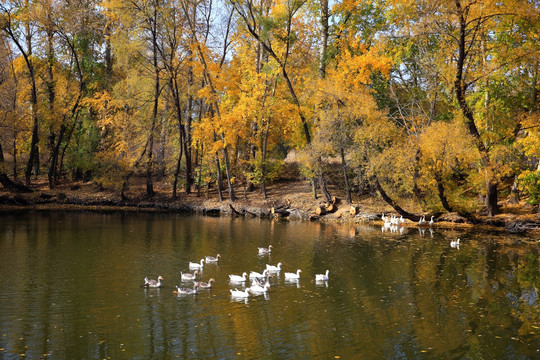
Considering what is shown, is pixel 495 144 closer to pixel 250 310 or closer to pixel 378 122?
pixel 378 122

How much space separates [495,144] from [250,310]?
74.1ft

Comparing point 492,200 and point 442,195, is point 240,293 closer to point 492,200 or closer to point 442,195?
point 442,195

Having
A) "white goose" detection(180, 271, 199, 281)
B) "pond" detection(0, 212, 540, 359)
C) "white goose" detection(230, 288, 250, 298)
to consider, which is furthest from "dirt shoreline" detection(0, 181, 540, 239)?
"white goose" detection(230, 288, 250, 298)

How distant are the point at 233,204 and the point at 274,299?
25344 mm

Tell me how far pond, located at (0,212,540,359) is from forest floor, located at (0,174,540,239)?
24.0 feet

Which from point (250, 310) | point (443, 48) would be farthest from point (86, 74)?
point (250, 310)

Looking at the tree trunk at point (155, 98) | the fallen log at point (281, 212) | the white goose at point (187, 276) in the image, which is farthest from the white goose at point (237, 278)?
the tree trunk at point (155, 98)

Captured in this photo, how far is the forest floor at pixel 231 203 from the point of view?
35438 mm

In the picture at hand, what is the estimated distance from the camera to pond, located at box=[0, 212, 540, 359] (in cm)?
1211

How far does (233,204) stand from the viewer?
1628 inches

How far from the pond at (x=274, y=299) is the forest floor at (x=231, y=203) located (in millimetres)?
7320

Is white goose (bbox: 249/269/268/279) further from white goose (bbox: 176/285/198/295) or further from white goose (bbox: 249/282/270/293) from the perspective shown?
white goose (bbox: 176/285/198/295)

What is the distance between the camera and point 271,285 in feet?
59.3

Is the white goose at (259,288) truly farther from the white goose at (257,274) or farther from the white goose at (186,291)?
the white goose at (186,291)
